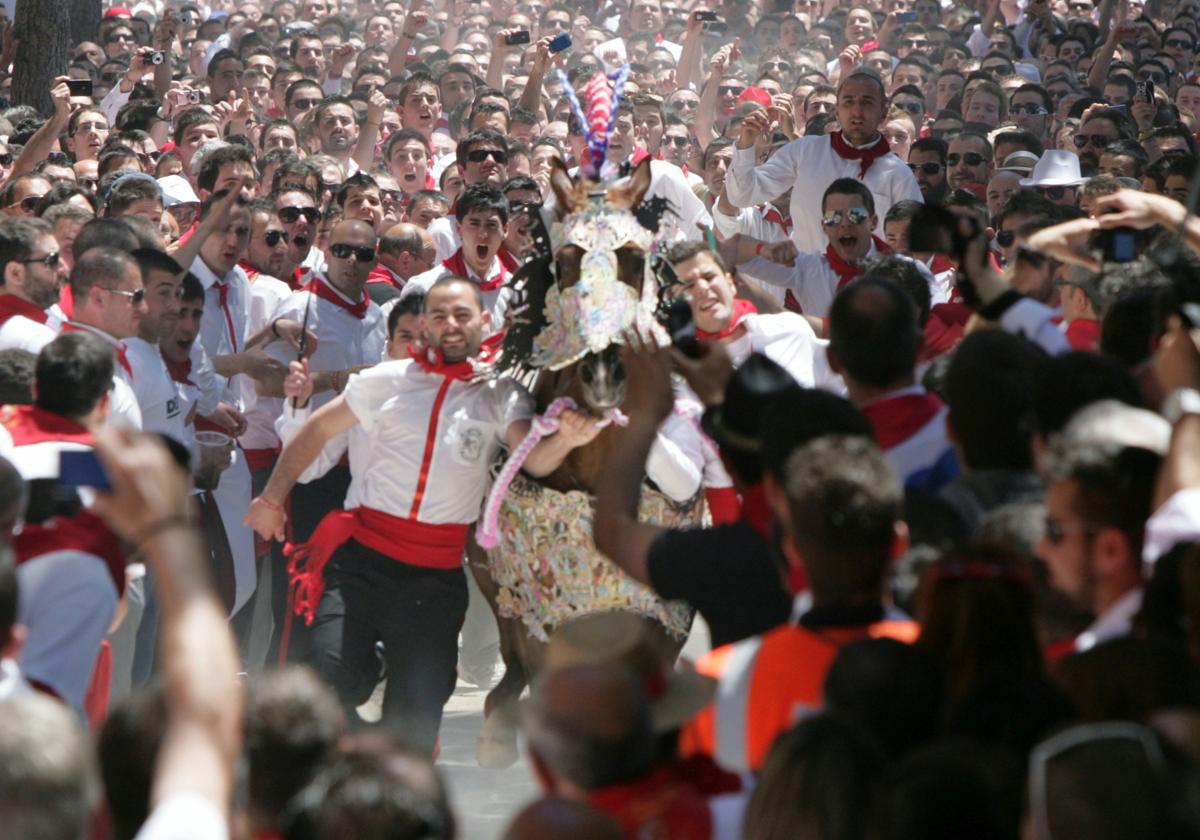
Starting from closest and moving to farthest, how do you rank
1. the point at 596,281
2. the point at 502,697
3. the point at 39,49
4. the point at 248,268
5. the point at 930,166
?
the point at 596,281
the point at 502,697
the point at 248,268
the point at 930,166
the point at 39,49

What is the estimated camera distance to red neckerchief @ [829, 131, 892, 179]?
853 centimetres

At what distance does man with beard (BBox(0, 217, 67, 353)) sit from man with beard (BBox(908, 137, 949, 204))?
451 cm

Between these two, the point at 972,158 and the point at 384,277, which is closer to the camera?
A: the point at 384,277

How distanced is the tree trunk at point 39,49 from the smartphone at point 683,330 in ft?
32.1

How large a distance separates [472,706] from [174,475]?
187 inches

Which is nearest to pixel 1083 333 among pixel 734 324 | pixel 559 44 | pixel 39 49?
pixel 734 324

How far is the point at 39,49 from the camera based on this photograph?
13555 millimetres

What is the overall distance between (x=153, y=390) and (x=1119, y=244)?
3.26 meters

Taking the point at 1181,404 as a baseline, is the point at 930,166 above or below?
below

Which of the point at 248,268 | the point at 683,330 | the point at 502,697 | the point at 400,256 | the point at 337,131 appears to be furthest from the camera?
the point at 337,131

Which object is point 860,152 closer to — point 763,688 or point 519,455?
point 519,455

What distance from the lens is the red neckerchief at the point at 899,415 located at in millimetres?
4141

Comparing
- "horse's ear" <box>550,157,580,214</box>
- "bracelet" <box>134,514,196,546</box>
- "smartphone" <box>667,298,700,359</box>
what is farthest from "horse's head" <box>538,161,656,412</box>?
"bracelet" <box>134,514,196,546</box>

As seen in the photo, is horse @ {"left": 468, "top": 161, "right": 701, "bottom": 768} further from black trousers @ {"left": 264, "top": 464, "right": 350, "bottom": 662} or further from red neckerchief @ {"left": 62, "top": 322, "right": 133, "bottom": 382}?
black trousers @ {"left": 264, "top": 464, "right": 350, "bottom": 662}
